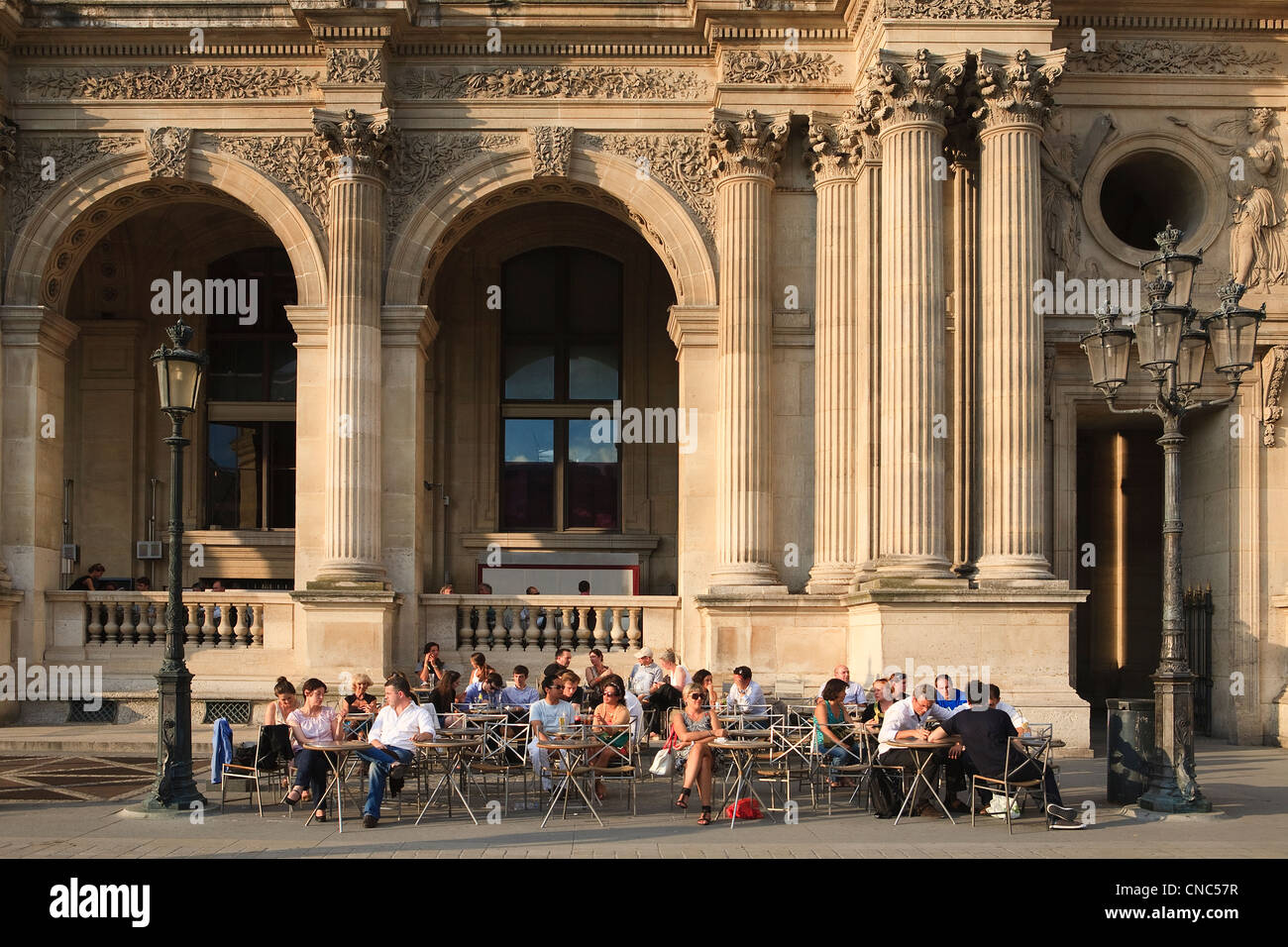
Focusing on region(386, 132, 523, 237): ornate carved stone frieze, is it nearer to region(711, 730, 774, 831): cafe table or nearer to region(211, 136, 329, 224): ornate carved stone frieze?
region(211, 136, 329, 224): ornate carved stone frieze

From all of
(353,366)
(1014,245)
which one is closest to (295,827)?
Answer: (353,366)

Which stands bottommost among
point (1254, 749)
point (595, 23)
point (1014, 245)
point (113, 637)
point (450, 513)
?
point (1254, 749)

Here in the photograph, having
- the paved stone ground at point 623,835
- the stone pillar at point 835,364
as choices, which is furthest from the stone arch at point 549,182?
the paved stone ground at point 623,835

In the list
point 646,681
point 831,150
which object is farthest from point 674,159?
point 646,681

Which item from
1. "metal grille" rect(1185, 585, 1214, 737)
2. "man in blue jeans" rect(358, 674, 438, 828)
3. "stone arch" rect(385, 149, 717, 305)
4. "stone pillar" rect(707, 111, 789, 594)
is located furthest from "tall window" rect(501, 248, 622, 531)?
"man in blue jeans" rect(358, 674, 438, 828)

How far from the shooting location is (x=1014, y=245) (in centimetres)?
2095

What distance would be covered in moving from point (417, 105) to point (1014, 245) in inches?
368

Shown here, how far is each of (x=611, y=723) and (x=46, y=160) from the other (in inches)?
553

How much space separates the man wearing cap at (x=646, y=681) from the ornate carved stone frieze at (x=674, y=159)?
730 cm

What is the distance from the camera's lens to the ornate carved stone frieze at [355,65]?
74.9ft

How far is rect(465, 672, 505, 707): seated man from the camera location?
1762cm

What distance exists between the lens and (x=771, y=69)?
22.9 m

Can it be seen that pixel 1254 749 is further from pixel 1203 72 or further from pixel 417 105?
pixel 417 105

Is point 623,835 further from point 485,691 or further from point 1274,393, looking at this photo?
point 1274,393
